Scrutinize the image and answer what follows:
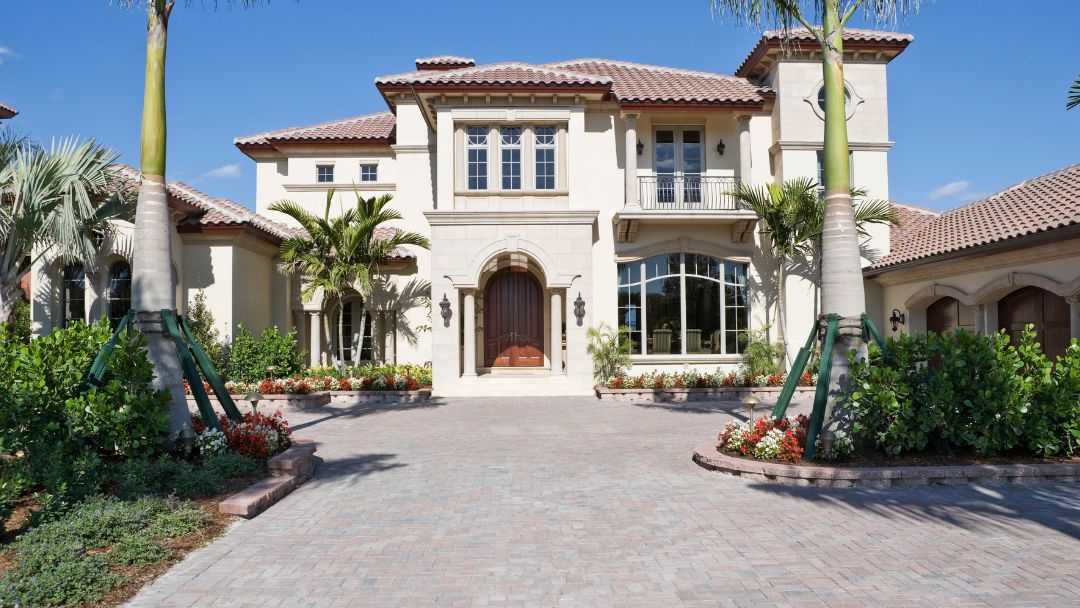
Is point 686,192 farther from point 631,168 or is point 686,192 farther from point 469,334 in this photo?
point 469,334

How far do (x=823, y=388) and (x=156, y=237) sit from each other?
330 inches

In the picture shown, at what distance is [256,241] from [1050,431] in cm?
1744

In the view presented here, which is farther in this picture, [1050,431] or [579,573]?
[1050,431]

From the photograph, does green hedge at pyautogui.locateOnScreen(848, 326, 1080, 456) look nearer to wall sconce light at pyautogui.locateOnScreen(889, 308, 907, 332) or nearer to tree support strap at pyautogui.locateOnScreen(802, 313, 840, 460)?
tree support strap at pyautogui.locateOnScreen(802, 313, 840, 460)

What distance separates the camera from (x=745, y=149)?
59.7 ft

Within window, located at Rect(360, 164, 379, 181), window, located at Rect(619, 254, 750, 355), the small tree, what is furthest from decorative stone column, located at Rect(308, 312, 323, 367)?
window, located at Rect(619, 254, 750, 355)

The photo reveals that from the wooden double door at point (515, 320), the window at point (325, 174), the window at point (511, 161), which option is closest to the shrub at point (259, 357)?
the wooden double door at point (515, 320)

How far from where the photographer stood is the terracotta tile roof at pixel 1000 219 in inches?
502

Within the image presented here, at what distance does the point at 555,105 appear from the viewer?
17656 mm

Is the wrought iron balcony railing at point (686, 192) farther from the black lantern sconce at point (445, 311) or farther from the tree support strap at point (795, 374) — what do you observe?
the tree support strap at point (795, 374)

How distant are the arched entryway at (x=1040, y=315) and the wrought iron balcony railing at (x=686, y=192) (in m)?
6.62

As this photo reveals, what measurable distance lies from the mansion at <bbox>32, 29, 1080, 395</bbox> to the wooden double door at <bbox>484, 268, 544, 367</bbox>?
0.06m

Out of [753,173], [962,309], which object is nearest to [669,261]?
[753,173]

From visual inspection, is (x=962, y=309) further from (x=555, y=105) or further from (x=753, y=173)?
(x=555, y=105)
